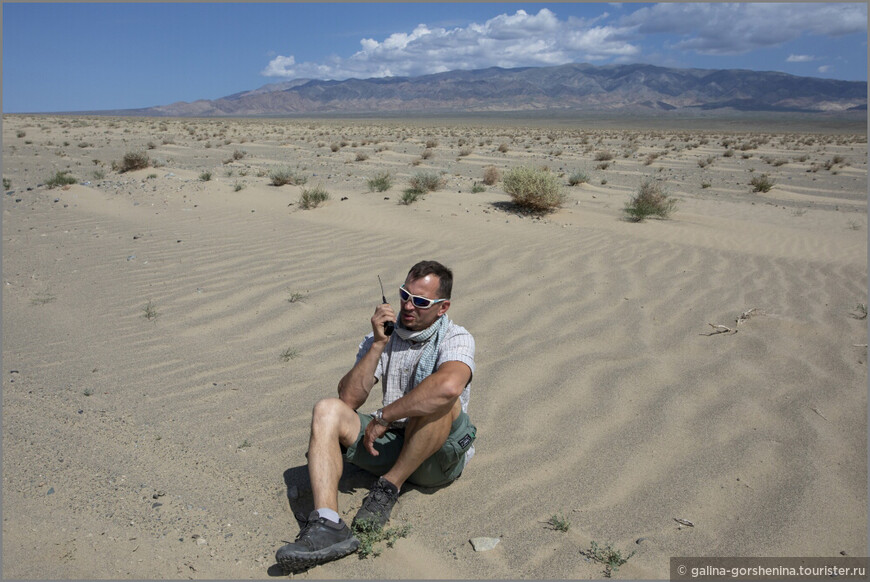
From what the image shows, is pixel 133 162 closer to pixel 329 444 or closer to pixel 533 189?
pixel 533 189

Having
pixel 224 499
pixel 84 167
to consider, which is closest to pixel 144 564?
pixel 224 499

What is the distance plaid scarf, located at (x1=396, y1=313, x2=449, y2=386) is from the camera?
2.55 meters

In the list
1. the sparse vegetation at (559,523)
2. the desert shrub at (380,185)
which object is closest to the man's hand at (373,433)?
the sparse vegetation at (559,523)

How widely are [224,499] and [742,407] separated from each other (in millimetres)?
2939

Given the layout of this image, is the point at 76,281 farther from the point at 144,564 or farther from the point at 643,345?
the point at 643,345

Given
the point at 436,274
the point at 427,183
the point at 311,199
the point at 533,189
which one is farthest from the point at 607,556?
the point at 427,183

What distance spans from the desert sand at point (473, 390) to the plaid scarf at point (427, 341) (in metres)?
0.64

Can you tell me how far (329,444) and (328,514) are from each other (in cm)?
30

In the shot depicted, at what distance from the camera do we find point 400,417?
2400 mm

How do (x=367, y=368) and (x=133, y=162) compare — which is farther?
(x=133, y=162)

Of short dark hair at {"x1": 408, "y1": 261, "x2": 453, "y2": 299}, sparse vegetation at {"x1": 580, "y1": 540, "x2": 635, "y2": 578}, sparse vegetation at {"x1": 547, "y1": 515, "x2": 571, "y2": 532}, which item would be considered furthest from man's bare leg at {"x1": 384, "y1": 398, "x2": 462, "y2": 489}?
sparse vegetation at {"x1": 580, "y1": 540, "x2": 635, "y2": 578}

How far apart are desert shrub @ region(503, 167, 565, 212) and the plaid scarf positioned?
6.70 meters

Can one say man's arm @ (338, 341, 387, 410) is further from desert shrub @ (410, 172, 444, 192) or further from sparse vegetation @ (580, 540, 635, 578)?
desert shrub @ (410, 172, 444, 192)

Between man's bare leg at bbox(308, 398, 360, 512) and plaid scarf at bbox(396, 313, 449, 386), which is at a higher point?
plaid scarf at bbox(396, 313, 449, 386)
